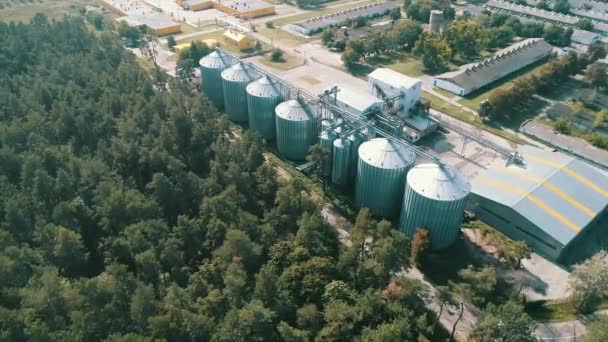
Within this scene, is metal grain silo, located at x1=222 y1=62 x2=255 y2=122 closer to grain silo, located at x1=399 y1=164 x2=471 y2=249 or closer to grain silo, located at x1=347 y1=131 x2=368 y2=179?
grain silo, located at x1=347 y1=131 x2=368 y2=179

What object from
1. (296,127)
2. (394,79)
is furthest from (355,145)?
(394,79)

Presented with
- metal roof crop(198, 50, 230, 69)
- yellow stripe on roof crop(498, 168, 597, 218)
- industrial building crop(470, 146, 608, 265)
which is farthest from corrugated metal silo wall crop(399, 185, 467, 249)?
metal roof crop(198, 50, 230, 69)

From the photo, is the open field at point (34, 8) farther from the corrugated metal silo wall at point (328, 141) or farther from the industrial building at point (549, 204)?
the industrial building at point (549, 204)

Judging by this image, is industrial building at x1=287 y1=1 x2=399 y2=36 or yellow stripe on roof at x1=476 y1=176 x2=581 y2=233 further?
industrial building at x1=287 y1=1 x2=399 y2=36

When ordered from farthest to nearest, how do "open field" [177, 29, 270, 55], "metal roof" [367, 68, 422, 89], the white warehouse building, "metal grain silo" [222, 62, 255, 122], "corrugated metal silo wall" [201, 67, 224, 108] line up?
"open field" [177, 29, 270, 55], "corrugated metal silo wall" [201, 67, 224, 108], "metal grain silo" [222, 62, 255, 122], "metal roof" [367, 68, 422, 89], the white warehouse building

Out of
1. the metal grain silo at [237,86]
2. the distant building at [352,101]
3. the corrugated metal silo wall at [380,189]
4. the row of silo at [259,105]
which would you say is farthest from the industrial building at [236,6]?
the corrugated metal silo wall at [380,189]

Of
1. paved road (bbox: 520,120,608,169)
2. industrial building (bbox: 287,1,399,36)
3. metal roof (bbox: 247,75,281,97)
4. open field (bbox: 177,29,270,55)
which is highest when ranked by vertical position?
metal roof (bbox: 247,75,281,97)
